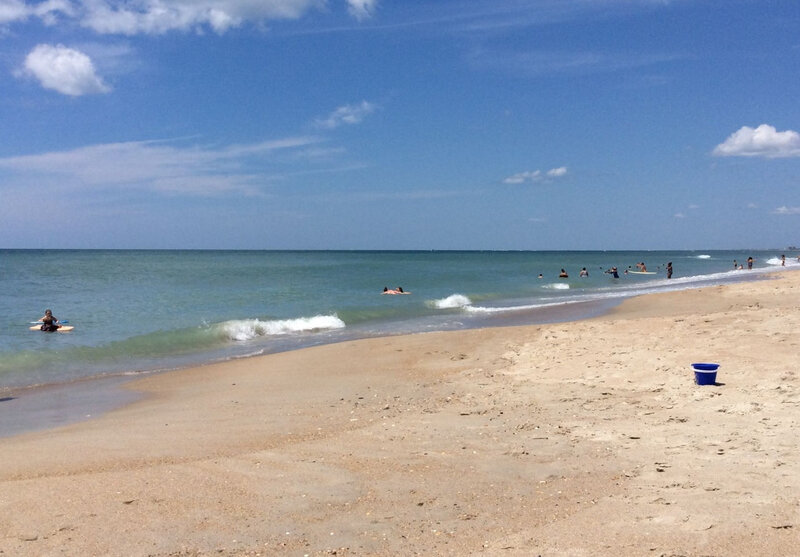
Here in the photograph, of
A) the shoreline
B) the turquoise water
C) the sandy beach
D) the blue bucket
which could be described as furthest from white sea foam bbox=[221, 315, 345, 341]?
the blue bucket

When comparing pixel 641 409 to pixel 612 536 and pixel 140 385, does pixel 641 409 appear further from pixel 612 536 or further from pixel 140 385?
pixel 140 385

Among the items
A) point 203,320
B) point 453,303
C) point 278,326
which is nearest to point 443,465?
point 278,326

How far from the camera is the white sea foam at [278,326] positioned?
2145 centimetres

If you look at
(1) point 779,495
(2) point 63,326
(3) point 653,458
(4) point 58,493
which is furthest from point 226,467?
(2) point 63,326

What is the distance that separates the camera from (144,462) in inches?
291

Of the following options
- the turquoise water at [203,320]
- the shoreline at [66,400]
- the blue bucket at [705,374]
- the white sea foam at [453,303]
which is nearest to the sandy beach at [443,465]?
the blue bucket at [705,374]

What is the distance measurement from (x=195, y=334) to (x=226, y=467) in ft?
47.3

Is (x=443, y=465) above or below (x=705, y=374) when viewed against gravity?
below

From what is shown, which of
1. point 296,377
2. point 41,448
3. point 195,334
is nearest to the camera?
point 41,448

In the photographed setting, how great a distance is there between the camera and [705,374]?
32.3 feet

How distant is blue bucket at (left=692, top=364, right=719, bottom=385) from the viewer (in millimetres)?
9797

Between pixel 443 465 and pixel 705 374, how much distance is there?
511cm

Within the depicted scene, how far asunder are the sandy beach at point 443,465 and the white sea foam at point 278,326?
8522mm

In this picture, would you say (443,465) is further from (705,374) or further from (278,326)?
(278,326)
